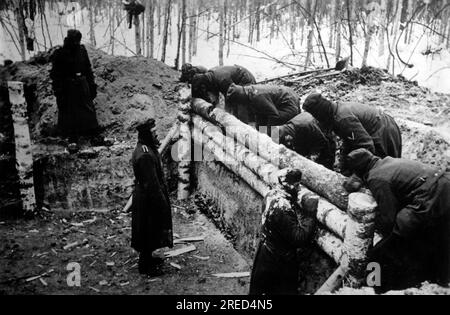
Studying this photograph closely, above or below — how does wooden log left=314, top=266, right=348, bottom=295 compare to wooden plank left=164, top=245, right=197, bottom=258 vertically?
above

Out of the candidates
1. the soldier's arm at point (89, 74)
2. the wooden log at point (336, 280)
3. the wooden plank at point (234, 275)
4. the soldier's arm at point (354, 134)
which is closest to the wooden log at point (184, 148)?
A: the soldier's arm at point (89, 74)

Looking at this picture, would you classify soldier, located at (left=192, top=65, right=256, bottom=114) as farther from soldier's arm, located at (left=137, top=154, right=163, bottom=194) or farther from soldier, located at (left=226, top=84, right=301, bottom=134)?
soldier's arm, located at (left=137, top=154, right=163, bottom=194)

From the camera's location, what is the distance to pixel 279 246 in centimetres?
378

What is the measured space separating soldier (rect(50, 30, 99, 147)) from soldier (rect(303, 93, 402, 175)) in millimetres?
4789

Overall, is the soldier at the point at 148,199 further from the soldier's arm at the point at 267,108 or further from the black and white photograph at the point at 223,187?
the soldier's arm at the point at 267,108

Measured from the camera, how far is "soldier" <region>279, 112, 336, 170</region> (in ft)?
19.2

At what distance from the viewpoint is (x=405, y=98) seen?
8.88 meters

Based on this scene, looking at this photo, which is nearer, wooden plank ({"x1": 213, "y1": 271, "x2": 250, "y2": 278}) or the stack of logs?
the stack of logs

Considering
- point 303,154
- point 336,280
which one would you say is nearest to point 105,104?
point 303,154

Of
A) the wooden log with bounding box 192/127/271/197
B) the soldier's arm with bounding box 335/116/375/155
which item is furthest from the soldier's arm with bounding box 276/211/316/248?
the soldier's arm with bounding box 335/116/375/155

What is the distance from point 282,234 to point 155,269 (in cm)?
255

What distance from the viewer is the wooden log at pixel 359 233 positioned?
3547 millimetres

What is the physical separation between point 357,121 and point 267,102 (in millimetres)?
1762
